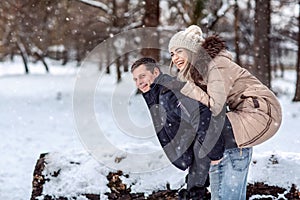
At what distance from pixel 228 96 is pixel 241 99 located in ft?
0.27

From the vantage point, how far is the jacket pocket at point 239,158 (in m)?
2.56

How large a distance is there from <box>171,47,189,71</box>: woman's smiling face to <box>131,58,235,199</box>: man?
11cm

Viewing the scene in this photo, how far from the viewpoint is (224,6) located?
513 inches

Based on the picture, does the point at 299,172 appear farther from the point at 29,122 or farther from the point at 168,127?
the point at 29,122

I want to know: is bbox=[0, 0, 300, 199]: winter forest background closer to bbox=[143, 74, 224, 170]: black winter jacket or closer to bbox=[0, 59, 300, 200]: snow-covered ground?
bbox=[0, 59, 300, 200]: snow-covered ground

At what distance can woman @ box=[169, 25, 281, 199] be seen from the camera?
245cm

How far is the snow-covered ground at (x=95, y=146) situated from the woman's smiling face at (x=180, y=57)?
1.76 metres

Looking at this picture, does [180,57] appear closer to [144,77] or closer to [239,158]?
[144,77]

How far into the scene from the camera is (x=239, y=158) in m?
2.58

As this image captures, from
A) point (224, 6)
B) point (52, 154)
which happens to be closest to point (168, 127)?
point (52, 154)

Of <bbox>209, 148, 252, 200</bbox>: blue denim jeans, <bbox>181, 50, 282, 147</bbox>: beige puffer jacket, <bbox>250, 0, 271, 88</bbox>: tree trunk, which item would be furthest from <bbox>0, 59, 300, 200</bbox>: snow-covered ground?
<bbox>181, 50, 282, 147</bbox>: beige puffer jacket

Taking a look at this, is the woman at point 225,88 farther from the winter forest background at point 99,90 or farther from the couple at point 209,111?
the winter forest background at point 99,90

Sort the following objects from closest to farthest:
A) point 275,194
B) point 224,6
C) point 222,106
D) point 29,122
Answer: point 222,106
point 275,194
point 29,122
point 224,6

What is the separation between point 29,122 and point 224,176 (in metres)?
9.47
